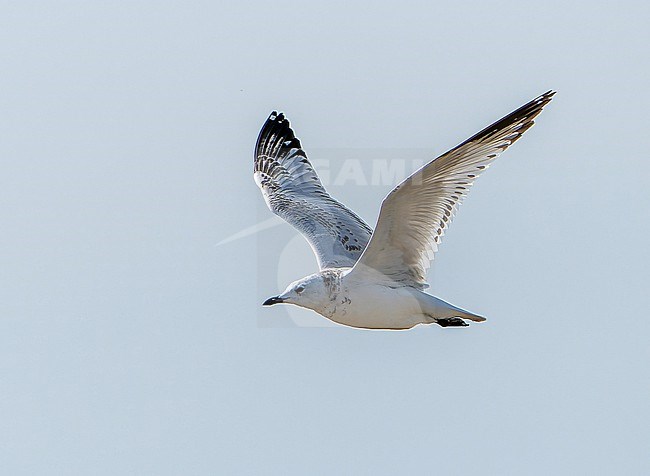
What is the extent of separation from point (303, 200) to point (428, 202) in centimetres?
280

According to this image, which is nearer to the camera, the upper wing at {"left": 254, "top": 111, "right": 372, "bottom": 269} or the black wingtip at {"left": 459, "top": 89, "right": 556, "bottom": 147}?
the black wingtip at {"left": 459, "top": 89, "right": 556, "bottom": 147}

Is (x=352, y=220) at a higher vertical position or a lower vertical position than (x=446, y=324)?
higher

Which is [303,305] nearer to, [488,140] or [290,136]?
[488,140]

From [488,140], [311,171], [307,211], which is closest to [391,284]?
[488,140]

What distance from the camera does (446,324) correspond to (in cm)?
1033

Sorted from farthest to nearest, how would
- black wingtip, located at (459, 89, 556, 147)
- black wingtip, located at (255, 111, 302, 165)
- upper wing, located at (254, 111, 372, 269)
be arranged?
black wingtip, located at (255, 111, 302, 165) → upper wing, located at (254, 111, 372, 269) → black wingtip, located at (459, 89, 556, 147)

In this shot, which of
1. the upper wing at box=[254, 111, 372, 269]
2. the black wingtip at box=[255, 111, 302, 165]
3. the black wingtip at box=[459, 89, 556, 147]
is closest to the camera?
the black wingtip at box=[459, 89, 556, 147]

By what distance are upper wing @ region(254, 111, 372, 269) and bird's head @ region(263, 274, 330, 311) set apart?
3.06 ft

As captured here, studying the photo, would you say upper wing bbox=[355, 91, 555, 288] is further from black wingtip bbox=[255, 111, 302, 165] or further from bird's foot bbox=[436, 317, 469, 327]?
black wingtip bbox=[255, 111, 302, 165]

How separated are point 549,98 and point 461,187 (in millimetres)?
962

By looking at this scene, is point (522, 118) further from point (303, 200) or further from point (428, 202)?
point (303, 200)

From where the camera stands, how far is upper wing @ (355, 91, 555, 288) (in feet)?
31.5

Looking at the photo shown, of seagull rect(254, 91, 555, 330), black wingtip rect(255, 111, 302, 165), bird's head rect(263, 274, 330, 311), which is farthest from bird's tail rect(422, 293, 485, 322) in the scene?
black wingtip rect(255, 111, 302, 165)

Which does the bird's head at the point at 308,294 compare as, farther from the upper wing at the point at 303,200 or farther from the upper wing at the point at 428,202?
the upper wing at the point at 303,200
